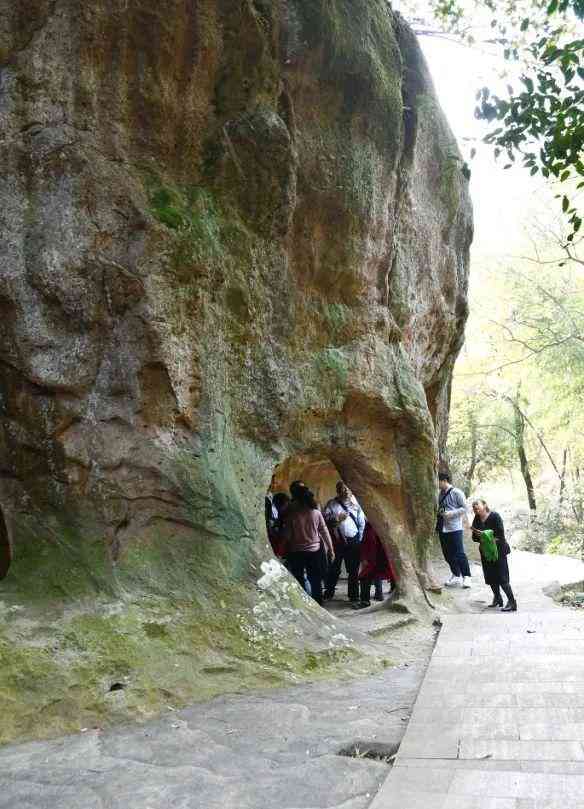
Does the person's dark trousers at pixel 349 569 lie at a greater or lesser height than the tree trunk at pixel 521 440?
lesser

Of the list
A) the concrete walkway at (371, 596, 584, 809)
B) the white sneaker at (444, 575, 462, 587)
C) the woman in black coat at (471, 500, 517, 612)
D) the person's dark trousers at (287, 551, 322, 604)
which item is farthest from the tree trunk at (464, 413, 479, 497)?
the concrete walkway at (371, 596, 584, 809)

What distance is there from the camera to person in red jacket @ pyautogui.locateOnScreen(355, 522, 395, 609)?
1048 cm

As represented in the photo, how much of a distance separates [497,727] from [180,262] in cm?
444

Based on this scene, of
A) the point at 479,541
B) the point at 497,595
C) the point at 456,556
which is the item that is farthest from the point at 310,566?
the point at 456,556

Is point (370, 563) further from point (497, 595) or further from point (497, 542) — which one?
point (497, 542)

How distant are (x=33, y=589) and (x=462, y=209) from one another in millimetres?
9347

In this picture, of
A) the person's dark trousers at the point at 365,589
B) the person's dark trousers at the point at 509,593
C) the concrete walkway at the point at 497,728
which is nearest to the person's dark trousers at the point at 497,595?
the person's dark trousers at the point at 509,593

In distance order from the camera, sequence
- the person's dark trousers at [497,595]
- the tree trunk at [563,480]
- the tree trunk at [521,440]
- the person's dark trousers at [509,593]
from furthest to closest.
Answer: the tree trunk at [521,440] → the tree trunk at [563,480] → the person's dark trousers at [497,595] → the person's dark trousers at [509,593]

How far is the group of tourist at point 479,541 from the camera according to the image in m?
9.32

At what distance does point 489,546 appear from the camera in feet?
30.5

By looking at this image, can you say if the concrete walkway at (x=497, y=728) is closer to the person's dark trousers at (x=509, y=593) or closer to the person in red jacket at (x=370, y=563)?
the person's dark trousers at (x=509, y=593)

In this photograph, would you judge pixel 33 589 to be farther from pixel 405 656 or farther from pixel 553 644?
pixel 553 644

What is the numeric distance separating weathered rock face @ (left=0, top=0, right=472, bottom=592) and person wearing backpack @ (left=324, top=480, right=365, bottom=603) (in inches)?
54.3

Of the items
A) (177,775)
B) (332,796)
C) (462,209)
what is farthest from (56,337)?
(462,209)
